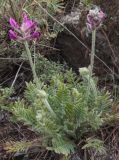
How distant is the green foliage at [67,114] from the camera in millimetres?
2195

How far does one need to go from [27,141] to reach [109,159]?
523mm

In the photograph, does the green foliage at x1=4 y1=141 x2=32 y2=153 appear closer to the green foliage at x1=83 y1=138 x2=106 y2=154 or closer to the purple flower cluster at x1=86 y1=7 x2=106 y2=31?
the green foliage at x1=83 y1=138 x2=106 y2=154

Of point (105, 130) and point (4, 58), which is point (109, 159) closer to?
point (105, 130)

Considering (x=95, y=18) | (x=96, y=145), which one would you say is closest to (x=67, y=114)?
(x=96, y=145)

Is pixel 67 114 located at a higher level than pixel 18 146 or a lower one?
higher

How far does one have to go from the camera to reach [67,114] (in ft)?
7.57

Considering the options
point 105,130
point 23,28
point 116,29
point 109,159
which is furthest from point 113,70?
point 23,28

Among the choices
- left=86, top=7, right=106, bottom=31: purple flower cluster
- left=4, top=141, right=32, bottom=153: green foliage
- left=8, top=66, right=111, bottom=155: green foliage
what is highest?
left=86, top=7, right=106, bottom=31: purple flower cluster

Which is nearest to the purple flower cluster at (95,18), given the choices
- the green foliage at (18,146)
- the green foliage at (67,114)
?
the green foliage at (67,114)

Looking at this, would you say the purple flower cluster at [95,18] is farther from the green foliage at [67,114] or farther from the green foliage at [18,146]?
the green foliage at [18,146]

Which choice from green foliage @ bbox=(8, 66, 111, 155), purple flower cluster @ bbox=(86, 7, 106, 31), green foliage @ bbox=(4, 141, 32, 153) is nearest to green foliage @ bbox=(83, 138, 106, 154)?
green foliage @ bbox=(8, 66, 111, 155)

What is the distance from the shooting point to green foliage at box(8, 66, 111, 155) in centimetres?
220

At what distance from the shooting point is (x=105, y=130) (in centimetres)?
242

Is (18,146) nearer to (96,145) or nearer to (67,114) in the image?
(67,114)
